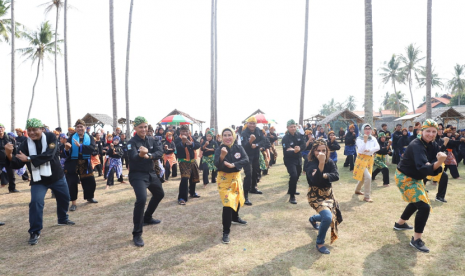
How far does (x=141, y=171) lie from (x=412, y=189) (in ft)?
14.4

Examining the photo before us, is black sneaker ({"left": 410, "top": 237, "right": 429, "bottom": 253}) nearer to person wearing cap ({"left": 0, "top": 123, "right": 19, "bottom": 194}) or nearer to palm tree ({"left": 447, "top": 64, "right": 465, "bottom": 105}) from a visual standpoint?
person wearing cap ({"left": 0, "top": 123, "right": 19, "bottom": 194})

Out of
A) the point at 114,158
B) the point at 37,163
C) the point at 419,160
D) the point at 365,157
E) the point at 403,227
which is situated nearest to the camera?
the point at 419,160

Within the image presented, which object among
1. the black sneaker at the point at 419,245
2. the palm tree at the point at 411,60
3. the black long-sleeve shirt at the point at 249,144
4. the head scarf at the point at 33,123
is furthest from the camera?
the palm tree at the point at 411,60

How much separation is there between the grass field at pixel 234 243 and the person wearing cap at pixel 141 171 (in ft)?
1.45

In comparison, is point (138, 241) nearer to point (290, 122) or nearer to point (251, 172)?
point (251, 172)

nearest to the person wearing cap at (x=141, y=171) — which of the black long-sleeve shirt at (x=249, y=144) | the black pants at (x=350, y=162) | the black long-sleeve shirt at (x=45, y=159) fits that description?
the black long-sleeve shirt at (x=45, y=159)

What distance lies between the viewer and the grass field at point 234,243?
370cm

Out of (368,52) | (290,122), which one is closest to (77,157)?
(290,122)

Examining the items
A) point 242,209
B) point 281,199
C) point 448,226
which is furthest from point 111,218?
point 448,226

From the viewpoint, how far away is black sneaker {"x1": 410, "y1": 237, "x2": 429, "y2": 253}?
13.3ft

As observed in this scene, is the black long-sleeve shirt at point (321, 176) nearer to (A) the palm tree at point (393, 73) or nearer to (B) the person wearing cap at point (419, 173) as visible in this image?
(B) the person wearing cap at point (419, 173)

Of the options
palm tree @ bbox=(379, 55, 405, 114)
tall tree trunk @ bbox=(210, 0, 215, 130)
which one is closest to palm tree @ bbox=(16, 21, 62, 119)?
tall tree trunk @ bbox=(210, 0, 215, 130)

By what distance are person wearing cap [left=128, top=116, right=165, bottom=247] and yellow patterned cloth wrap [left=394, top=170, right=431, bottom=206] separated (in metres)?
4.08

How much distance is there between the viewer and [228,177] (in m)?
4.66
